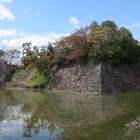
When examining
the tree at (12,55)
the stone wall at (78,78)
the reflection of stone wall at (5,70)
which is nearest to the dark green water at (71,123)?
the stone wall at (78,78)

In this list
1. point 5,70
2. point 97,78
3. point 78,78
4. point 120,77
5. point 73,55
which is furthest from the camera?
point 5,70

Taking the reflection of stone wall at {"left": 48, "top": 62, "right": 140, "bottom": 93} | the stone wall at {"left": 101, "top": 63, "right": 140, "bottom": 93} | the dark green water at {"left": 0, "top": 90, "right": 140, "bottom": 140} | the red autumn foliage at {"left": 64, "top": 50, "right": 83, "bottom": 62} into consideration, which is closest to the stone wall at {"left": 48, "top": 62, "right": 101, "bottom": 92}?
the reflection of stone wall at {"left": 48, "top": 62, "right": 140, "bottom": 93}

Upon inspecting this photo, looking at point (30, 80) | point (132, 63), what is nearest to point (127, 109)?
point (132, 63)

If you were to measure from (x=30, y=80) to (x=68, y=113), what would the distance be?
2600cm

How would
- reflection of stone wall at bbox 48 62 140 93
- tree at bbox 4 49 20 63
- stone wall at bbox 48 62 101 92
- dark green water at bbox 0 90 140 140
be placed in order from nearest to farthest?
dark green water at bbox 0 90 140 140, reflection of stone wall at bbox 48 62 140 93, stone wall at bbox 48 62 101 92, tree at bbox 4 49 20 63

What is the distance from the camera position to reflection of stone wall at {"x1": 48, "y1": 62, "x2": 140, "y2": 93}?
3756 centimetres

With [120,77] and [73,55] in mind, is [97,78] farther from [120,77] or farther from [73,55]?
Answer: [73,55]

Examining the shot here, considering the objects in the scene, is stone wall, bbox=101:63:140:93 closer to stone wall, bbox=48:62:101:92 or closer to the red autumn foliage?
stone wall, bbox=48:62:101:92

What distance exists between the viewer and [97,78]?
1478 inches

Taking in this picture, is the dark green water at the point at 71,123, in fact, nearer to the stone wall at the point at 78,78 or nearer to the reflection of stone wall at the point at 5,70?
the stone wall at the point at 78,78

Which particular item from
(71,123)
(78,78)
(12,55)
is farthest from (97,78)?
(12,55)

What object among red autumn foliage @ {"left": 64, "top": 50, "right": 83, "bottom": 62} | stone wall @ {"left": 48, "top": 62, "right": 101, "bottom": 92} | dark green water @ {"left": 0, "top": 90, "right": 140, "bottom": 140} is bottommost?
dark green water @ {"left": 0, "top": 90, "right": 140, "bottom": 140}

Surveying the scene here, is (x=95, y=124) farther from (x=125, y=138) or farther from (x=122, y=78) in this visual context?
(x=122, y=78)

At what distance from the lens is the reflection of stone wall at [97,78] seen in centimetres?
3756
